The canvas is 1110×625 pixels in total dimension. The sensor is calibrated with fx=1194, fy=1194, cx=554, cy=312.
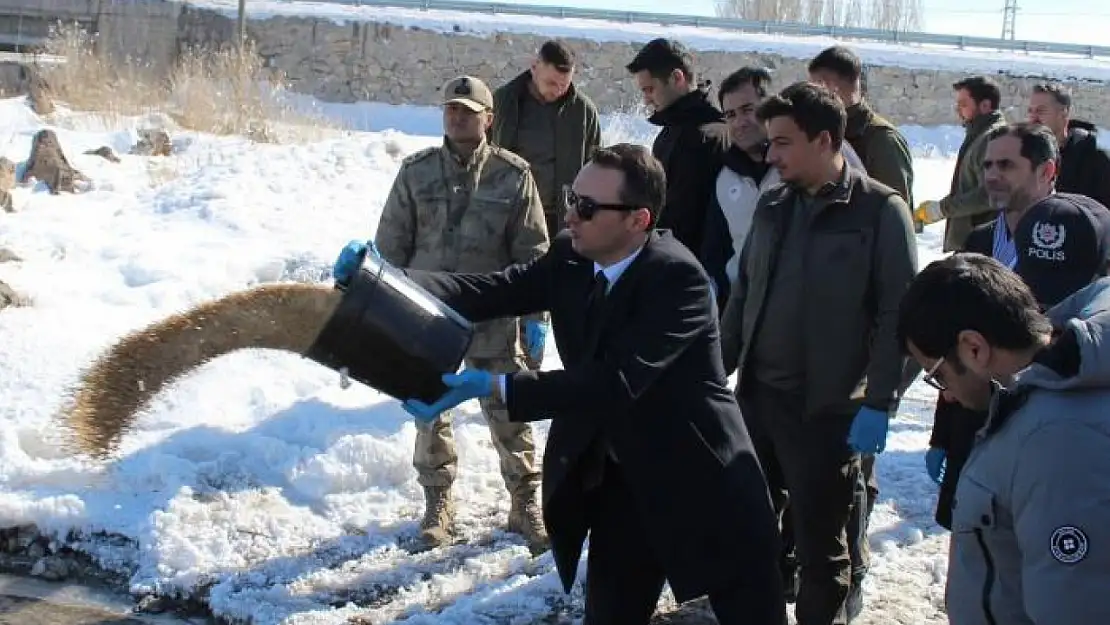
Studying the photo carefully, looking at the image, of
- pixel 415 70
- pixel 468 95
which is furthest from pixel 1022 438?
pixel 415 70

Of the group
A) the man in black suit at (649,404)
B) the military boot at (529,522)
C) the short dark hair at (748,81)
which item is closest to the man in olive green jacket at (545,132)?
the short dark hair at (748,81)

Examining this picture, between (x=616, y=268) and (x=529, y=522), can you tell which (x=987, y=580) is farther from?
(x=529, y=522)

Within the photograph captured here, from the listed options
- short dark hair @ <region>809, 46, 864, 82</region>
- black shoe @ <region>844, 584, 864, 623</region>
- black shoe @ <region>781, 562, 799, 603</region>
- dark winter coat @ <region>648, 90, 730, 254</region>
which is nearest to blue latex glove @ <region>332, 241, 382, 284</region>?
black shoe @ <region>781, 562, 799, 603</region>

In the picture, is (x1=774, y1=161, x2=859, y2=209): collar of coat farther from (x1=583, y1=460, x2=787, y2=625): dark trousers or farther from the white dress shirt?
(x1=583, y1=460, x2=787, y2=625): dark trousers

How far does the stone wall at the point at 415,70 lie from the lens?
2348 centimetres

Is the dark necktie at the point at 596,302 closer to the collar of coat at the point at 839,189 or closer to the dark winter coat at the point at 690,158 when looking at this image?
the collar of coat at the point at 839,189

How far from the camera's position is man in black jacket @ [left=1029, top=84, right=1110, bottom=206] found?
556cm

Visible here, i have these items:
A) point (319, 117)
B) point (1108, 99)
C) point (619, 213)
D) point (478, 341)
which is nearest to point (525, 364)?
point (478, 341)

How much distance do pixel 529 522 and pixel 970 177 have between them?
9.71 feet

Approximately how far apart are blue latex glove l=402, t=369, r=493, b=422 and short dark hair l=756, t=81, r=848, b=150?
1284mm

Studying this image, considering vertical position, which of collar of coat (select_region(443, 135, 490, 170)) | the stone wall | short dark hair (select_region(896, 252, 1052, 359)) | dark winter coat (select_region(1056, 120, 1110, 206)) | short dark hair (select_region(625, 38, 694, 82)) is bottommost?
short dark hair (select_region(896, 252, 1052, 359))

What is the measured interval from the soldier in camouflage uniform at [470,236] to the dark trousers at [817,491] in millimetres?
1389

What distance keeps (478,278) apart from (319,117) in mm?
12330

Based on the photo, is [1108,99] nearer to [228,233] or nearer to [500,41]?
[500,41]
